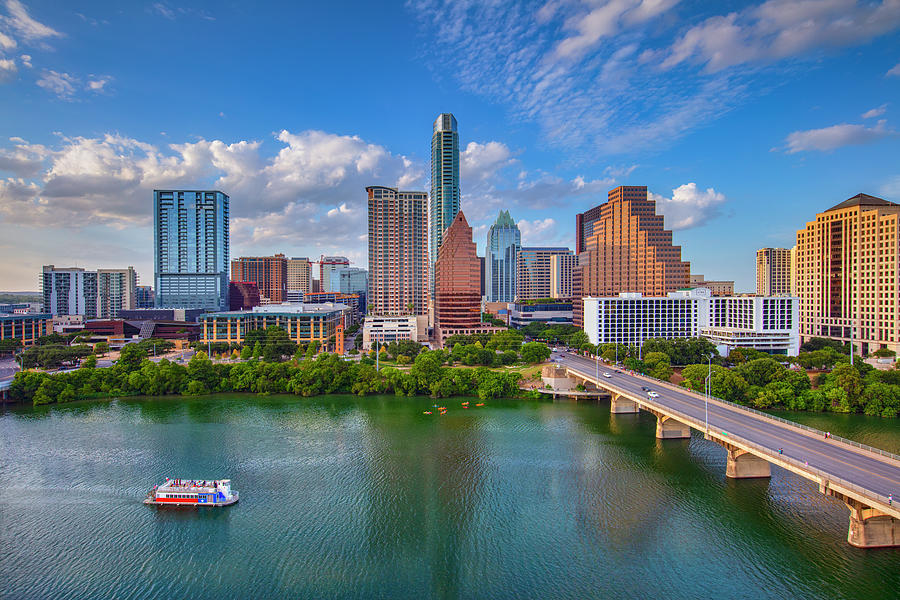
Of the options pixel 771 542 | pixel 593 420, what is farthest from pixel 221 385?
pixel 771 542

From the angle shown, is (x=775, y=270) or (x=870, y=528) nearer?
(x=870, y=528)

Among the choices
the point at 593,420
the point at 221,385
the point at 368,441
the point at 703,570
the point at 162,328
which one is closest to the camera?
the point at 703,570

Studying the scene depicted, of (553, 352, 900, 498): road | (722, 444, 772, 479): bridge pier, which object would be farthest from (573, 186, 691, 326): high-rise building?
(722, 444, 772, 479): bridge pier

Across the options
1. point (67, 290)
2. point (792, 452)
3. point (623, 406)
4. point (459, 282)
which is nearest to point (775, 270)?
point (459, 282)

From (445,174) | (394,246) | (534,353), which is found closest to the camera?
(534,353)

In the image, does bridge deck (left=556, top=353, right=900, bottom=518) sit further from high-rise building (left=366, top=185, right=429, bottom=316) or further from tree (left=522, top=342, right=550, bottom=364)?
high-rise building (left=366, top=185, right=429, bottom=316)

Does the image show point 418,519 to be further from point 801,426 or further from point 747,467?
point 801,426

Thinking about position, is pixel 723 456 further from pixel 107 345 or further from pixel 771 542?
pixel 107 345
